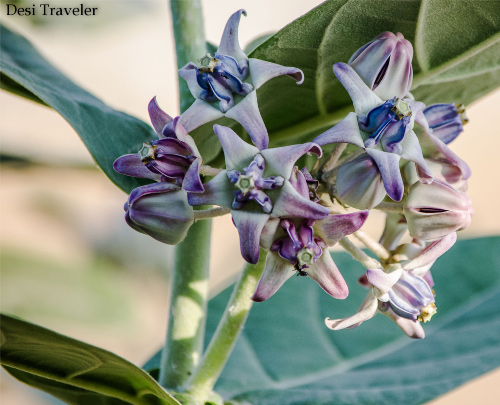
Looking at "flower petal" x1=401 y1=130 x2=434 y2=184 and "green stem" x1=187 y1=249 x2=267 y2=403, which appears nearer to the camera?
"flower petal" x1=401 y1=130 x2=434 y2=184

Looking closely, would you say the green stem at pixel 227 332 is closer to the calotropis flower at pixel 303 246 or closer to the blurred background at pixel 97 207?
the calotropis flower at pixel 303 246

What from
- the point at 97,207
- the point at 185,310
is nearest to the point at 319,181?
the point at 185,310

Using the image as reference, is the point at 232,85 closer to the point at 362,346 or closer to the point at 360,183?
the point at 360,183

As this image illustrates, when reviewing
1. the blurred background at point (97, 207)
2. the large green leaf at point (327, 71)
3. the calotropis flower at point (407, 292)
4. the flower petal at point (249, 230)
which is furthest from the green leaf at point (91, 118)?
the blurred background at point (97, 207)

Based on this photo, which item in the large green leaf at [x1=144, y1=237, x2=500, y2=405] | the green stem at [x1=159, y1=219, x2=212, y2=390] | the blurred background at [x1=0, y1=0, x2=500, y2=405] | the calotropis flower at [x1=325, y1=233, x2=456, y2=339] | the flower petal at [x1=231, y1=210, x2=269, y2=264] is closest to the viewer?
the flower petal at [x1=231, y1=210, x2=269, y2=264]

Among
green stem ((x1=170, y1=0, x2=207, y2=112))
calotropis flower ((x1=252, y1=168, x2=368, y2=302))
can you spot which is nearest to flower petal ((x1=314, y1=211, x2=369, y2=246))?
calotropis flower ((x1=252, y1=168, x2=368, y2=302))

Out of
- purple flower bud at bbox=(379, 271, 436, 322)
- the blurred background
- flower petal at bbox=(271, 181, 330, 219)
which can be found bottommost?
the blurred background

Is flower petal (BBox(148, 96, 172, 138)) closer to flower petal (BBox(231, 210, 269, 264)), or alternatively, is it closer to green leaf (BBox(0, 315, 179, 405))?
flower petal (BBox(231, 210, 269, 264))
